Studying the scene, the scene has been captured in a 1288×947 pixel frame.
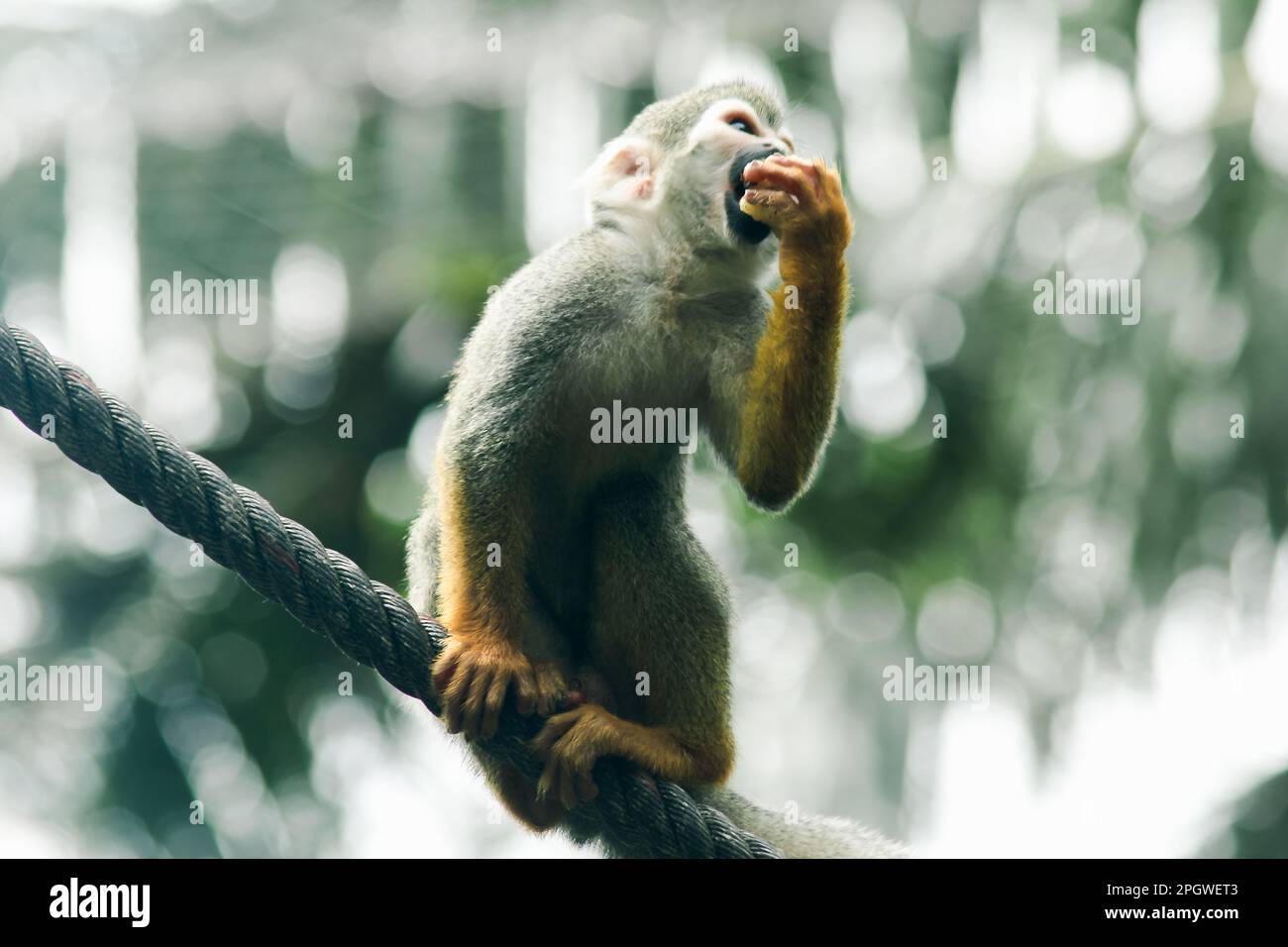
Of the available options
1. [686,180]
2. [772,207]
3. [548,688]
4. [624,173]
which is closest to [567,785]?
[548,688]

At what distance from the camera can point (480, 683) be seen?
3984 mm

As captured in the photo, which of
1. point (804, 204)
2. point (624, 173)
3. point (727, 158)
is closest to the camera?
point (804, 204)

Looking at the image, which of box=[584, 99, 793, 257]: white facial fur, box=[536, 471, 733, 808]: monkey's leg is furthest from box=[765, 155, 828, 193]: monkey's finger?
box=[536, 471, 733, 808]: monkey's leg

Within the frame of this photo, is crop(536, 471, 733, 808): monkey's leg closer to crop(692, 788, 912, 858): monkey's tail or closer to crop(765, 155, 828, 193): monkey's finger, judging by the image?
crop(692, 788, 912, 858): monkey's tail

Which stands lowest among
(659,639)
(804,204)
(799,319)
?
(659,639)

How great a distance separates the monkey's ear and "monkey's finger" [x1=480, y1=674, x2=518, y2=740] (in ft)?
6.46

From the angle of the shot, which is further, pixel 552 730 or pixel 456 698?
pixel 552 730

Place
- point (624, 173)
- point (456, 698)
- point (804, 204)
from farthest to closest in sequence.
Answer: point (624, 173) < point (804, 204) < point (456, 698)

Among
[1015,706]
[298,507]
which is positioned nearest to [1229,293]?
[1015,706]

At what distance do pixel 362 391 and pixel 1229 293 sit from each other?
6.94 m

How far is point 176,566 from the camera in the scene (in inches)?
473

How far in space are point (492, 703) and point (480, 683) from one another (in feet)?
0.25

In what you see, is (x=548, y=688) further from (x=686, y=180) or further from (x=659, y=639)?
(x=686, y=180)

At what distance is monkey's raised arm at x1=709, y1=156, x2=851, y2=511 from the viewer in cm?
429
